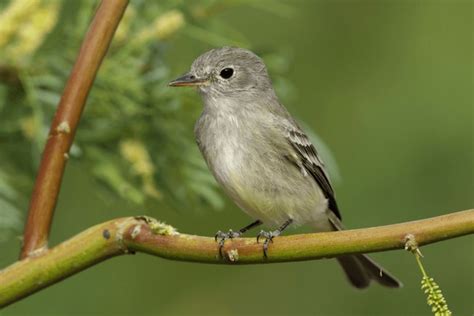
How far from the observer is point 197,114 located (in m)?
3.48

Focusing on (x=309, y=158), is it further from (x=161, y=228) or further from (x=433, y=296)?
(x=433, y=296)

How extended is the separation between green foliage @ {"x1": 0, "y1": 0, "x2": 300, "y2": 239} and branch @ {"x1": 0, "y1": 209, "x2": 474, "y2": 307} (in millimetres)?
855

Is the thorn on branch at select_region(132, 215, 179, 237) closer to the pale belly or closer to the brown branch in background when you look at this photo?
the brown branch in background

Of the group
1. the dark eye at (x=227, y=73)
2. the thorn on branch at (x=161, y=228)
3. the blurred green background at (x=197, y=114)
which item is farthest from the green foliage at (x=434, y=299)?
the dark eye at (x=227, y=73)

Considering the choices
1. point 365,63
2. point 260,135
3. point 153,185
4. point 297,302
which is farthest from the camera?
point 365,63

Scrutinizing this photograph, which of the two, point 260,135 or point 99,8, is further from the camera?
point 260,135

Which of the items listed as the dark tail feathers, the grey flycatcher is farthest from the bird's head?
the dark tail feathers

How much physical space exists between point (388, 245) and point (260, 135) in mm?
1712

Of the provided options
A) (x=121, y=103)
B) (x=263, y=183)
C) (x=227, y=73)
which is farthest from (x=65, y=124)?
(x=227, y=73)

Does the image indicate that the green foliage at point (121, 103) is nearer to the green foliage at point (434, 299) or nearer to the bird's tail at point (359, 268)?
the bird's tail at point (359, 268)

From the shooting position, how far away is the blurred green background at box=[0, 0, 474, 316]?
123 inches

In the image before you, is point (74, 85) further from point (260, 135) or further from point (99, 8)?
point (260, 135)

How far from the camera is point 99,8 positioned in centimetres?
223

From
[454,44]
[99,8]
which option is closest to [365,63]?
[454,44]
